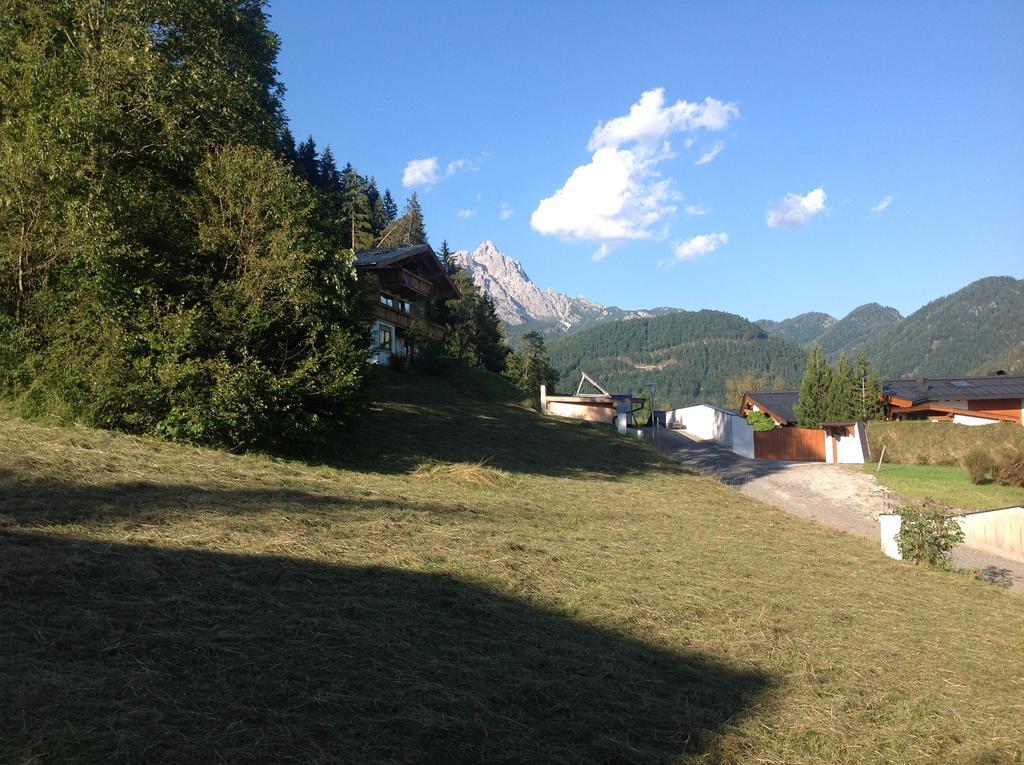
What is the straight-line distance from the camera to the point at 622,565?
8555 mm

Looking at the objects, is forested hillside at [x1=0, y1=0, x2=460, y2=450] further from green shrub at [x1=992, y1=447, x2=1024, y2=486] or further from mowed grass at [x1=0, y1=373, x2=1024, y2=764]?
green shrub at [x1=992, y1=447, x2=1024, y2=486]

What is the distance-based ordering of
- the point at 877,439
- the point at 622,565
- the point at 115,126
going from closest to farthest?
1. the point at 622,565
2. the point at 115,126
3. the point at 877,439

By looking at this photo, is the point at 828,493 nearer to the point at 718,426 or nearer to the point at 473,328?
the point at 718,426

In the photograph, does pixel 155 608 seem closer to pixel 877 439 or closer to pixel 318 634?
pixel 318 634

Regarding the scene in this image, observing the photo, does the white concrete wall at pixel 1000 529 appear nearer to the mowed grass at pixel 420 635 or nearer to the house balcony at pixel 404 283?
the mowed grass at pixel 420 635

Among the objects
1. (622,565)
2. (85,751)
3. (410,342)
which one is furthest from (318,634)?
(410,342)

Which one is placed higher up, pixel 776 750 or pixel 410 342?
pixel 410 342

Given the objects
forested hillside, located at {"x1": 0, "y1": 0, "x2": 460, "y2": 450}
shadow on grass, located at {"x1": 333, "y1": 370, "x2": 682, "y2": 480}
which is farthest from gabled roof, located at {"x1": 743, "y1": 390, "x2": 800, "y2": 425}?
forested hillside, located at {"x1": 0, "y1": 0, "x2": 460, "y2": 450}

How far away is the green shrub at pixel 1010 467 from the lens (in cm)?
2312

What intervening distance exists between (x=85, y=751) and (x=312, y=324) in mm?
10200

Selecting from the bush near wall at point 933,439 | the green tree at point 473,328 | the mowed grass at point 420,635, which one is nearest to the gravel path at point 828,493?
the mowed grass at point 420,635

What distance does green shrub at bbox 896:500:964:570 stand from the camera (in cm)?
1228

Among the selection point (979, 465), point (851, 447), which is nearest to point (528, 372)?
point (851, 447)

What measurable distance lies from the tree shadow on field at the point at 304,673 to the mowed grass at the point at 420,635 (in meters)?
0.02
